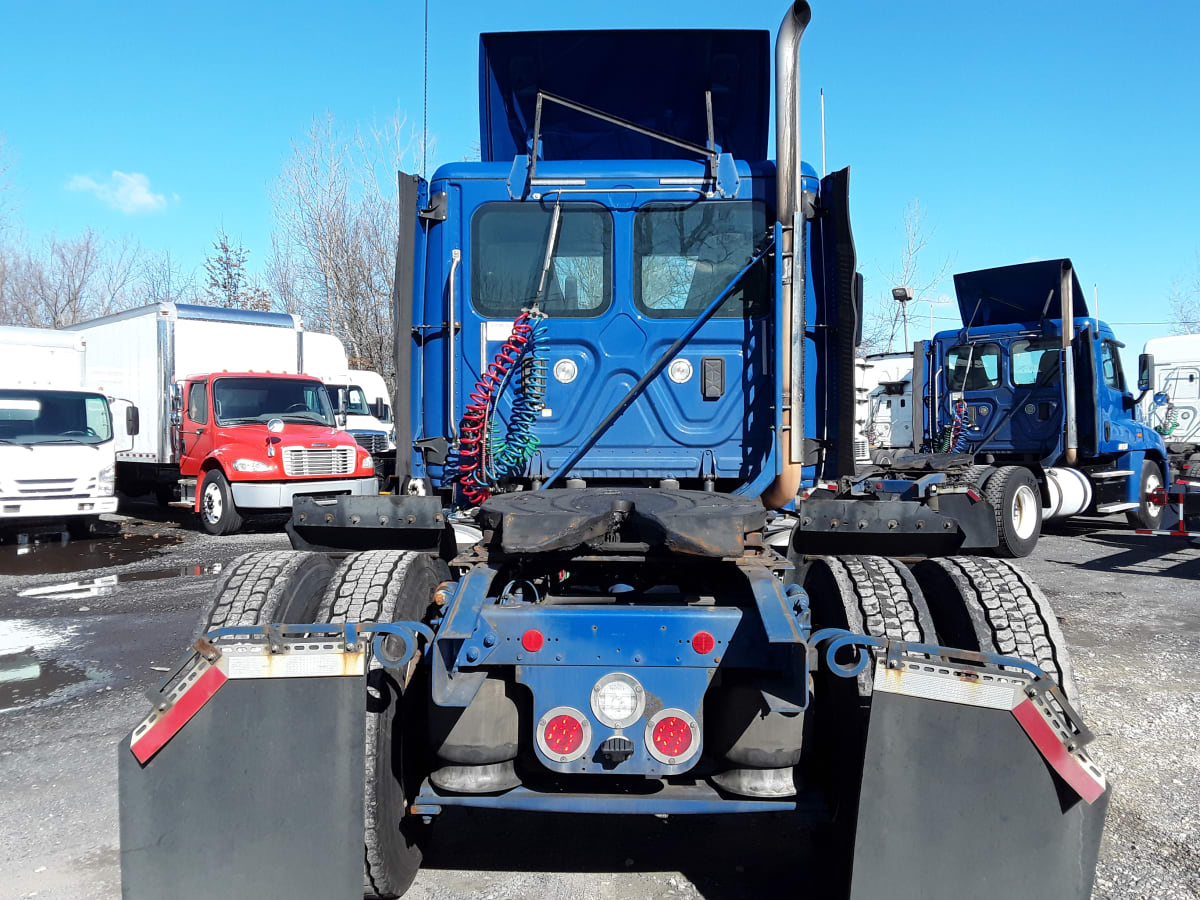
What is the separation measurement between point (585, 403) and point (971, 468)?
813 cm

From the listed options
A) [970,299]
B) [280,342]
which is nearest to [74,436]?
[280,342]

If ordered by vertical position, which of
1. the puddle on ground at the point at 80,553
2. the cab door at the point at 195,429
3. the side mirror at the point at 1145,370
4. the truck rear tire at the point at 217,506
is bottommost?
the puddle on ground at the point at 80,553

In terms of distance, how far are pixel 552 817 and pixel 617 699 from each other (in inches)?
56.0

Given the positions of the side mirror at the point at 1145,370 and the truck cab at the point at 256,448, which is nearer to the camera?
the side mirror at the point at 1145,370

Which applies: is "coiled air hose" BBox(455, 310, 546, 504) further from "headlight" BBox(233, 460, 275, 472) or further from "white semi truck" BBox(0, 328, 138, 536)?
"white semi truck" BBox(0, 328, 138, 536)

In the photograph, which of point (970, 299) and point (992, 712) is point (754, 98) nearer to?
point (992, 712)

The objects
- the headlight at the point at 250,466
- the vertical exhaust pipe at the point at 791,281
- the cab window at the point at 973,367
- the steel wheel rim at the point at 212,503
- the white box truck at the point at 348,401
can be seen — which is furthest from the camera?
the white box truck at the point at 348,401

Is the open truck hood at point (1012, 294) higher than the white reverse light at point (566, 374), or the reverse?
the open truck hood at point (1012, 294)

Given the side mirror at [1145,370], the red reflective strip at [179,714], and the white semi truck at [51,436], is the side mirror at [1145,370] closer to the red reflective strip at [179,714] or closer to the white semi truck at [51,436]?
the red reflective strip at [179,714]

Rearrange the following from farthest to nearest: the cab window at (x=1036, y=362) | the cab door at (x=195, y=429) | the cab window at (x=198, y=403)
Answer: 1. the cab window at (x=198, y=403)
2. the cab door at (x=195, y=429)
3. the cab window at (x=1036, y=362)

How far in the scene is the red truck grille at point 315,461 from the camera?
1330 cm

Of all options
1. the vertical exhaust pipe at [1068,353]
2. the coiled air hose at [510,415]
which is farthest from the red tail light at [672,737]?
the vertical exhaust pipe at [1068,353]

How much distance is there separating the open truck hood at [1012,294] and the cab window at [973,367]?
1.64 ft

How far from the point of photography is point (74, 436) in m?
13.0
